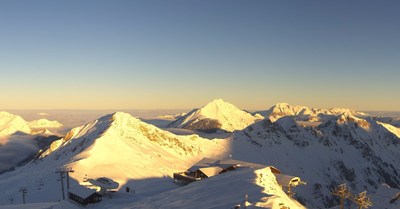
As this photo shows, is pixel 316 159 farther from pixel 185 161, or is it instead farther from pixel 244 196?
pixel 244 196

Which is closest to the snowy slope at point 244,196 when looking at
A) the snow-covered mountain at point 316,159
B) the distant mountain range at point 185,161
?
the distant mountain range at point 185,161

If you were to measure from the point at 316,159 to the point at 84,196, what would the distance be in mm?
141351

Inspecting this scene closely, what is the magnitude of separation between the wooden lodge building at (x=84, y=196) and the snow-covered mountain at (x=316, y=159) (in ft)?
253

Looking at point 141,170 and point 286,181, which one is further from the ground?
point 286,181

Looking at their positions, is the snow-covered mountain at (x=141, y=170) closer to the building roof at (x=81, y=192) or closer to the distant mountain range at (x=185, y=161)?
the distant mountain range at (x=185, y=161)

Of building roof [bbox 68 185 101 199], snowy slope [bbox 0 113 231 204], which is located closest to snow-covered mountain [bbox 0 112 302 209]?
snowy slope [bbox 0 113 231 204]

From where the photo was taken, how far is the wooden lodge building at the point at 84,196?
38.2m

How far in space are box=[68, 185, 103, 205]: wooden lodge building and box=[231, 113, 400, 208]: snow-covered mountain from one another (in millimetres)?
77261

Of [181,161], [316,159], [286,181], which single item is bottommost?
[316,159]

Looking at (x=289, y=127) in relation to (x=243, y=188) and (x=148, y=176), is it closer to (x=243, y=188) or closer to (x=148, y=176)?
(x=148, y=176)

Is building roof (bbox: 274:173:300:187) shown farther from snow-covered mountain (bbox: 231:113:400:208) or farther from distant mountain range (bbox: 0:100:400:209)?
snow-covered mountain (bbox: 231:113:400:208)

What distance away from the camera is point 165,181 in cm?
6291

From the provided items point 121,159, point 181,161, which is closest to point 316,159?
point 181,161

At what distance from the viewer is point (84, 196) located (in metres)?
38.2
